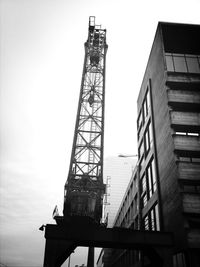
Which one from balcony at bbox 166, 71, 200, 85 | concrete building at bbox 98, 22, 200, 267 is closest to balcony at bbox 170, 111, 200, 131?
concrete building at bbox 98, 22, 200, 267

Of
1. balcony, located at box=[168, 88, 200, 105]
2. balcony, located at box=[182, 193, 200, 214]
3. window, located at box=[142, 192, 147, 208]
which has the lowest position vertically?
balcony, located at box=[182, 193, 200, 214]

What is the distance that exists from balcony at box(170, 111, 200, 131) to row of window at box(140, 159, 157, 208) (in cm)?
627

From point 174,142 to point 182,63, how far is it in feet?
30.6

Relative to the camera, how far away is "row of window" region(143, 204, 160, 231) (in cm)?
2333

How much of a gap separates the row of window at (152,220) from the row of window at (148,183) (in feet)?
5.63

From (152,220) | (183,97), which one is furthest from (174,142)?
(152,220)

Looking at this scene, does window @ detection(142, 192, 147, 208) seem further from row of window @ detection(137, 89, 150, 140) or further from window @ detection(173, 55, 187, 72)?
window @ detection(173, 55, 187, 72)

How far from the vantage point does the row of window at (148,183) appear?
25953mm

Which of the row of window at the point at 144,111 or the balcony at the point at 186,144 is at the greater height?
the row of window at the point at 144,111

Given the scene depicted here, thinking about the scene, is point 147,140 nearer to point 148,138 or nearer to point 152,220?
point 148,138

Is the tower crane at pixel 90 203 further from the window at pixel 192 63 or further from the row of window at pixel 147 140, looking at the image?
the window at pixel 192 63

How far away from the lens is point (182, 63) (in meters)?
24.7

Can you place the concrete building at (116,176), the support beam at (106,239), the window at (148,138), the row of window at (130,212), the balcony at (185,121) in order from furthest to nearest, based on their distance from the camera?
1. the concrete building at (116,176)
2. the row of window at (130,212)
3. the window at (148,138)
4. the balcony at (185,121)
5. the support beam at (106,239)

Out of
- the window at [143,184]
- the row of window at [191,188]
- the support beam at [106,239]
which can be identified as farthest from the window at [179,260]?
the window at [143,184]
